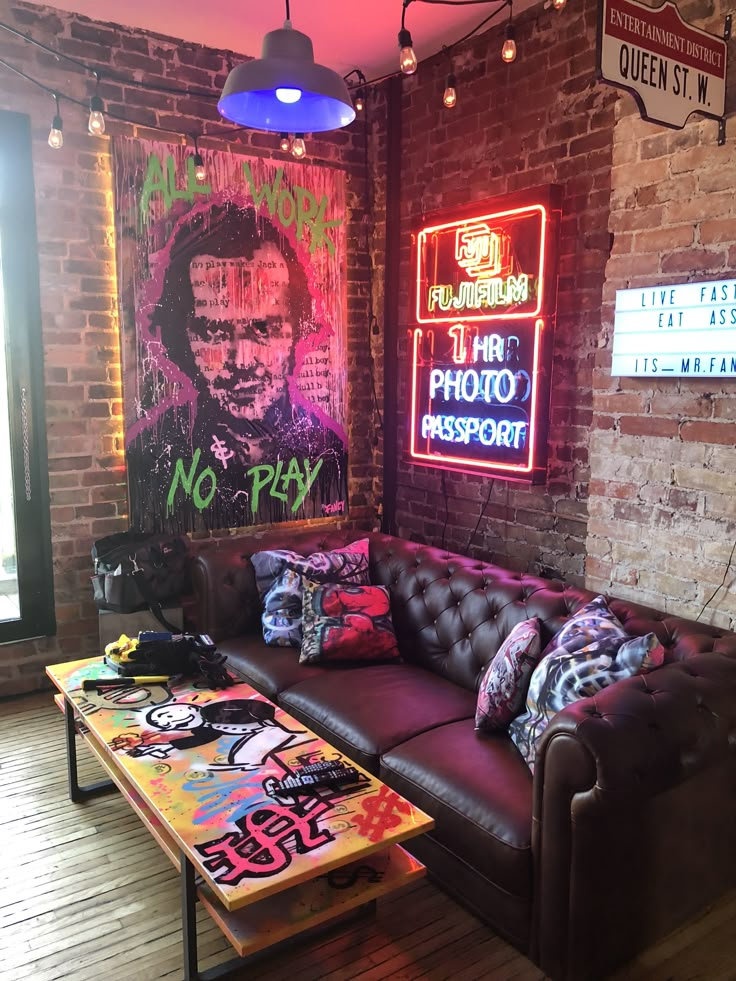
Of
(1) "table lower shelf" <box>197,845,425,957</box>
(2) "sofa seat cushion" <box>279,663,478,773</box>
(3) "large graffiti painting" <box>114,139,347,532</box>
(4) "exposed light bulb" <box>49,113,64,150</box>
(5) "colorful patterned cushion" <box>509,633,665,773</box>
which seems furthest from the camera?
(3) "large graffiti painting" <box>114,139,347,532</box>

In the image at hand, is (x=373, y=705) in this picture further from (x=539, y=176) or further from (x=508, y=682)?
(x=539, y=176)

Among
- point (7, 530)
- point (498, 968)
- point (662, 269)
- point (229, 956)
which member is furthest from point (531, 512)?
point (7, 530)

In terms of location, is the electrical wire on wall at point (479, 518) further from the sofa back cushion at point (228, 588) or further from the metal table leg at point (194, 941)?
the metal table leg at point (194, 941)

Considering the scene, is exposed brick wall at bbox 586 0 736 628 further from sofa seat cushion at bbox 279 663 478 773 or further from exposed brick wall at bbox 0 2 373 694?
exposed brick wall at bbox 0 2 373 694

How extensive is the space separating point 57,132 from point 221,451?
163 centimetres

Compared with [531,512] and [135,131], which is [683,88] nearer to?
[531,512]

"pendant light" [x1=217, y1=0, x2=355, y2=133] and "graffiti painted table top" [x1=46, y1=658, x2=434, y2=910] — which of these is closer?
"graffiti painted table top" [x1=46, y1=658, x2=434, y2=910]

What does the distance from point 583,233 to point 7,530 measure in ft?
9.64

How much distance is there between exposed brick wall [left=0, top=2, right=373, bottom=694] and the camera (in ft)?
11.4

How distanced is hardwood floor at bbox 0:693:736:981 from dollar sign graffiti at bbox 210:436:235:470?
193 cm

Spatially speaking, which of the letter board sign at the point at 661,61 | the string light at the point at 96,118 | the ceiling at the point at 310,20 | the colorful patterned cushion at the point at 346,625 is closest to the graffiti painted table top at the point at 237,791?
the colorful patterned cushion at the point at 346,625

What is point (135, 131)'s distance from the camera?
3.69 metres

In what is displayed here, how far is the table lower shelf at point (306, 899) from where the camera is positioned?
1727 millimetres

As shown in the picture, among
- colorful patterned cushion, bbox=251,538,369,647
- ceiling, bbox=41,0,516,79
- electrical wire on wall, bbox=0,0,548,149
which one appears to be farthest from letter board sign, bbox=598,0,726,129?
colorful patterned cushion, bbox=251,538,369,647
